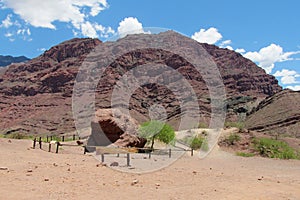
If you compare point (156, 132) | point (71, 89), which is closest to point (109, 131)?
point (156, 132)

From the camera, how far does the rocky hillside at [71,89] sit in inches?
3723

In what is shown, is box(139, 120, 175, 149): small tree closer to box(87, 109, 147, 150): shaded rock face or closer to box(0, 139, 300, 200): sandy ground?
box(87, 109, 147, 150): shaded rock face

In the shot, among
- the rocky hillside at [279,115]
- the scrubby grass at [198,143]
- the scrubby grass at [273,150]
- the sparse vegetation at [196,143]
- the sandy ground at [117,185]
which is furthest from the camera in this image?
the rocky hillside at [279,115]

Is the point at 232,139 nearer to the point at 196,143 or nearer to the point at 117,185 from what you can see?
the point at 196,143

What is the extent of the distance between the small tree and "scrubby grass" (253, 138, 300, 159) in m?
6.60

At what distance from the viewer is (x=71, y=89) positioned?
125250 mm

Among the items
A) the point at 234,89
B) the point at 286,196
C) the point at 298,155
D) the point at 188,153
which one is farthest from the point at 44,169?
the point at 234,89

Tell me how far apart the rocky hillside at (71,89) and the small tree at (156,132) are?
46244 millimetres

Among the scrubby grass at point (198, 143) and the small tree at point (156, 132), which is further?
the scrubby grass at point (198, 143)

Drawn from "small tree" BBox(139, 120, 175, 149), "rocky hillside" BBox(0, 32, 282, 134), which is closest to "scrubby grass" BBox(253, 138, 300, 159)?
"small tree" BBox(139, 120, 175, 149)

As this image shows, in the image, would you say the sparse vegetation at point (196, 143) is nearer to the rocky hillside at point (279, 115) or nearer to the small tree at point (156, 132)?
the small tree at point (156, 132)

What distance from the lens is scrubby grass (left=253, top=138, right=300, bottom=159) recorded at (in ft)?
80.2

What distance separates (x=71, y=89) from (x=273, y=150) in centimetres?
10648

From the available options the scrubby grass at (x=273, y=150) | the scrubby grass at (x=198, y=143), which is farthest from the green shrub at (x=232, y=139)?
the scrubby grass at (x=198, y=143)
